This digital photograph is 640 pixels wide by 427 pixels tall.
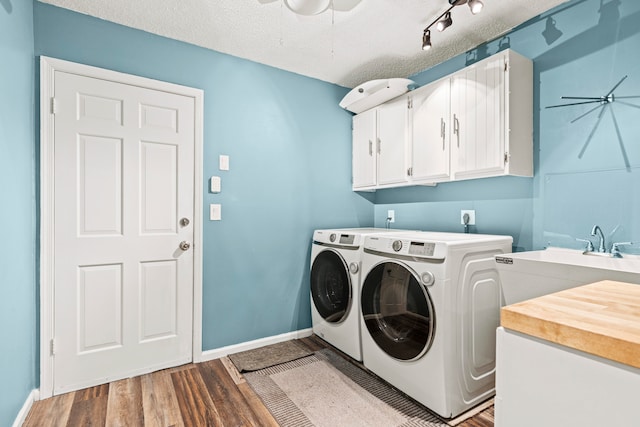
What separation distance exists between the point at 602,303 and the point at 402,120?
2.08 meters

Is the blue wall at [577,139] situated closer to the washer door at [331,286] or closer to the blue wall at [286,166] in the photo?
the blue wall at [286,166]

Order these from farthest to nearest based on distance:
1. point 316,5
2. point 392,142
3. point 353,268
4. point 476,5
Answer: point 392,142 → point 353,268 → point 316,5 → point 476,5

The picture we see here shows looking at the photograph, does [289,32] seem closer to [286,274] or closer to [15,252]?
[286,274]

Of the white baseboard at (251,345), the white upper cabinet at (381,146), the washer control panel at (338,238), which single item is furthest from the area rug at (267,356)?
the white upper cabinet at (381,146)

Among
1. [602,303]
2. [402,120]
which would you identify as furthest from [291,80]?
[602,303]

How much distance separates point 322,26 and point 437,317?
1899mm

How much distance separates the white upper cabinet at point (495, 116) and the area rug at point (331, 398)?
1467 millimetres

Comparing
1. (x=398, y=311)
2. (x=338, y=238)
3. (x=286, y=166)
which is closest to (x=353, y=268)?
(x=338, y=238)

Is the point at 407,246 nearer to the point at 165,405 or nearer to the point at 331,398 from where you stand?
the point at 331,398

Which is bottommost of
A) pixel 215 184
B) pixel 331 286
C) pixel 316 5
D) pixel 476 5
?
pixel 331 286

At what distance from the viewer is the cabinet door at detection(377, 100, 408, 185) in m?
2.56

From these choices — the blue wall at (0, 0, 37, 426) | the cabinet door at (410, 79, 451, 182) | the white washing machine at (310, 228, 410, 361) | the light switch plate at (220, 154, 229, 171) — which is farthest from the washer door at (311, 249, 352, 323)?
the blue wall at (0, 0, 37, 426)

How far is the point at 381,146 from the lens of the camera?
277 cm

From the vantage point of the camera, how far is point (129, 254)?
6.99 feet
